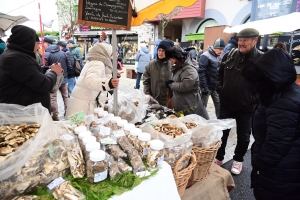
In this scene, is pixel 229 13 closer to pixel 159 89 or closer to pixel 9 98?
pixel 159 89

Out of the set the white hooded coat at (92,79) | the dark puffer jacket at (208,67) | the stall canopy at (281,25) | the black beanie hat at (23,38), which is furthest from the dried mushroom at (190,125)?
the stall canopy at (281,25)

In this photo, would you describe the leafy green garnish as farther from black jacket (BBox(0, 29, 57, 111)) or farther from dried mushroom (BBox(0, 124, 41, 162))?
black jacket (BBox(0, 29, 57, 111))

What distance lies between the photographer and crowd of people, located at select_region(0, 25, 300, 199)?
1.25 meters

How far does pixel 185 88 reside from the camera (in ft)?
8.41

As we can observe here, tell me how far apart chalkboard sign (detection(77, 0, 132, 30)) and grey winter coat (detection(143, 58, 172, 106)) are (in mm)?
1184

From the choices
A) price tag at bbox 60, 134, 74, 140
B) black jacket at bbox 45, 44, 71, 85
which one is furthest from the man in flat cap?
black jacket at bbox 45, 44, 71, 85

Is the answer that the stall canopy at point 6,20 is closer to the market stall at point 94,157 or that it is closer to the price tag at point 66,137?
the market stall at point 94,157

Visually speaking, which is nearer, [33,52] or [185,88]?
[33,52]

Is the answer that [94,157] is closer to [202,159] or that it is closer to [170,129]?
[170,129]

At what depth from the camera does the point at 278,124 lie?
1.23 meters

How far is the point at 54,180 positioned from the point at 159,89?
2.26m

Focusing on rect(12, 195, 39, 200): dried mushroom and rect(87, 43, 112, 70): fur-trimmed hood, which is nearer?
rect(12, 195, 39, 200): dried mushroom

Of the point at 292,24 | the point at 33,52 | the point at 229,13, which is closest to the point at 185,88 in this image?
the point at 33,52

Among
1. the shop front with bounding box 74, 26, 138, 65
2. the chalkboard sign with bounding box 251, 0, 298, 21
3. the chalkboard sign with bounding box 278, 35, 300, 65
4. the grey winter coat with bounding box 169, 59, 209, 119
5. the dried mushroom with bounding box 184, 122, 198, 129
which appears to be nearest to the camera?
the dried mushroom with bounding box 184, 122, 198, 129
